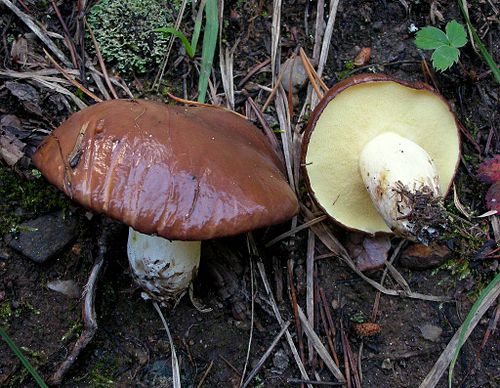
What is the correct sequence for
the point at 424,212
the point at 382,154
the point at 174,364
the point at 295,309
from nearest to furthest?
the point at 424,212 → the point at 382,154 → the point at 174,364 → the point at 295,309

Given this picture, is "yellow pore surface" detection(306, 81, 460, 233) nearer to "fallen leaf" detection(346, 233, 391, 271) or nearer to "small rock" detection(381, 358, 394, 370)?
"fallen leaf" detection(346, 233, 391, 271)

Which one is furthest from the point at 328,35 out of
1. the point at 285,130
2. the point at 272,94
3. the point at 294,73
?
the point at 285,130

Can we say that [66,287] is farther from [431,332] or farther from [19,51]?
[431,332]

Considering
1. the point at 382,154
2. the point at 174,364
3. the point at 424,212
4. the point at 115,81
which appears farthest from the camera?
the point at 115,81

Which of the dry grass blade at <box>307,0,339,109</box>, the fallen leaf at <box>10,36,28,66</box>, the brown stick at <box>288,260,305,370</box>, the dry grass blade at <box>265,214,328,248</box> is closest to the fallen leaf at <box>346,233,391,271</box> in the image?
the dry grass blade at <box>265,214,328,248</box>

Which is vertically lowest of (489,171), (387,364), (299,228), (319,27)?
(387,364)

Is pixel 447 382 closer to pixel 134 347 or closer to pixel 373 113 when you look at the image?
pixel 373 113
